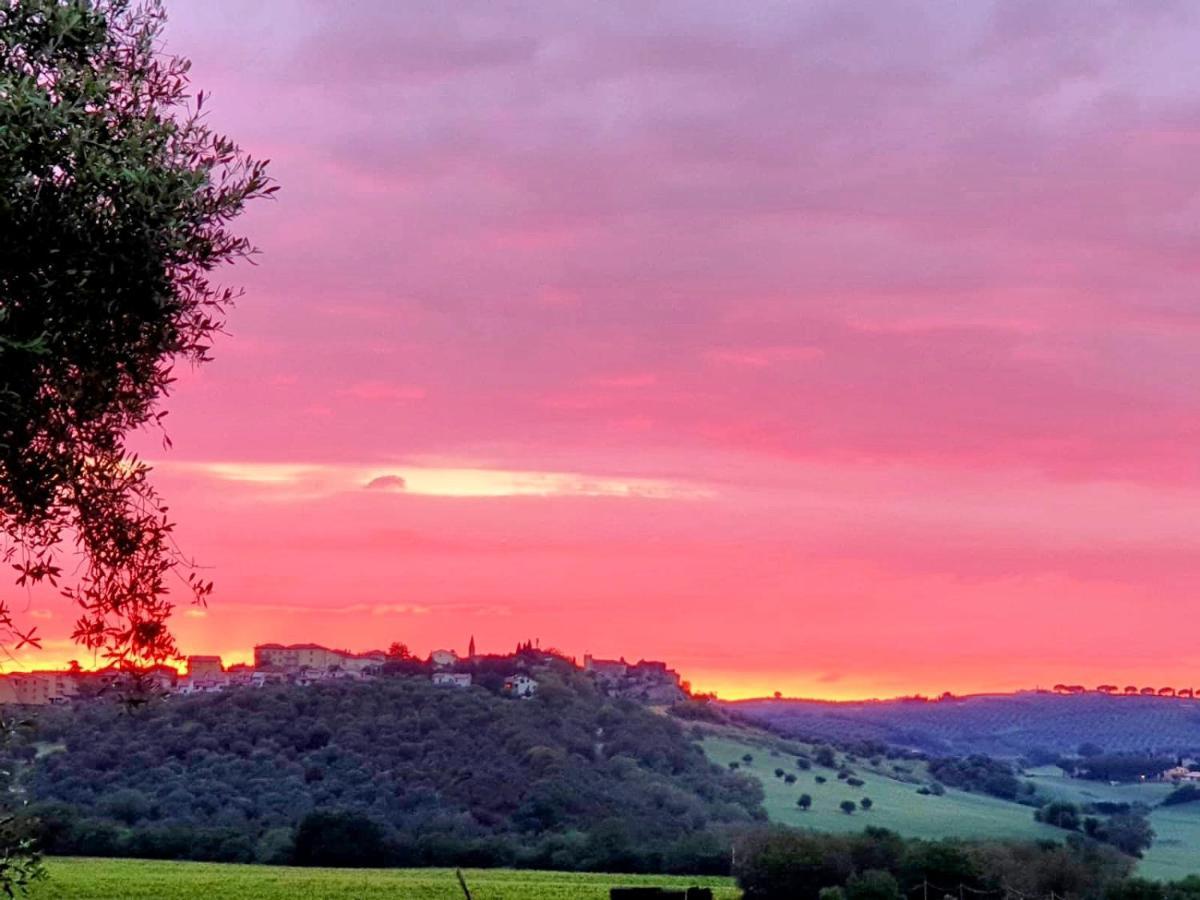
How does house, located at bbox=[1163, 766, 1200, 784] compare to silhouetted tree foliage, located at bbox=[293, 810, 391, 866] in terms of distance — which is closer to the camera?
silhouetted tree foliage, located at bbox=[293, 810, 391, 866]

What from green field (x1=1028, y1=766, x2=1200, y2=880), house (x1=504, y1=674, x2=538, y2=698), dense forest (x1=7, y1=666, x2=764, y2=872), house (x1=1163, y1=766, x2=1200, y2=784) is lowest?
green field (x1=1028, y1=766, x2=1200, y2=880)

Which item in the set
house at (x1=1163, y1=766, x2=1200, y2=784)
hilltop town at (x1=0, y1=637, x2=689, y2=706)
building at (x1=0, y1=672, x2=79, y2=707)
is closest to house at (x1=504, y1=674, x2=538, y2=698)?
hilltop town at (x1=0, y1=637, x2=689, y2=706)

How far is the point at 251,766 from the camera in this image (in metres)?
104

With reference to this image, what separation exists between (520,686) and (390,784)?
34.6 m

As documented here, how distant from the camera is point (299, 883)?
6894cm

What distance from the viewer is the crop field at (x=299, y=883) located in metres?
63.3

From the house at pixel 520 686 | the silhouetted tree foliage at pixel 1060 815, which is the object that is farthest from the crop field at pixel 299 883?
the silhouetted tree foliage at pixel 1060 815

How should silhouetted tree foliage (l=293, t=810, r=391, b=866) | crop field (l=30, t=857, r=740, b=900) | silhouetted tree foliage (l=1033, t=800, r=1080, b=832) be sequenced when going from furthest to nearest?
silhouetted tree foliage (l=1033, t=800, r=1080, b=832), silhouetted tree foliage (l=293, t=810, r=391, b=866), crop field (l=30, t=857, r=740, b=900)

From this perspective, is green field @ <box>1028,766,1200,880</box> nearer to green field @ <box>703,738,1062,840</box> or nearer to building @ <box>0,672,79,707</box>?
green field @ <box>703,738,1062,840</box>

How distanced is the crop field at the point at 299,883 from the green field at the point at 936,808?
43778 mm

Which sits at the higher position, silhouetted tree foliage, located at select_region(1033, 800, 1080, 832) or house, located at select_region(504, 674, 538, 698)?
house, located at select_region(504, 674, 538, 698)

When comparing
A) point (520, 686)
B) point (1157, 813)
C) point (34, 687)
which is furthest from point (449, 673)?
point (34, 687)

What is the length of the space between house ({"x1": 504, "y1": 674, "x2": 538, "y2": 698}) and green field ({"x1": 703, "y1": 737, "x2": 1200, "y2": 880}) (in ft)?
66.8

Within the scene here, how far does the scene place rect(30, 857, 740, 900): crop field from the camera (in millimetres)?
63344
